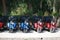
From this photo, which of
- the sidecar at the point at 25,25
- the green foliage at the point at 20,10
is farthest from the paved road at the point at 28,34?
the green foliage at the point at 20,10

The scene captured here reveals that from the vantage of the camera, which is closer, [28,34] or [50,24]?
[28,34]

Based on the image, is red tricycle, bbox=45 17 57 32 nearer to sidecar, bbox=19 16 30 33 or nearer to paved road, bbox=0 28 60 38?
paved road, bbox=0 28 60 38

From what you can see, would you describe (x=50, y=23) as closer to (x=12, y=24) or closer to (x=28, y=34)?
(x=28, y=34)

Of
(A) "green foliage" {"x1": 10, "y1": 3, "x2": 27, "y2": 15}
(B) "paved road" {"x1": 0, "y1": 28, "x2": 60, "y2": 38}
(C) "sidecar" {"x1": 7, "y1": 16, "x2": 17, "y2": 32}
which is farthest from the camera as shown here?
(A) "green foliage" {"x1": 10, "y1": 3, "x2": 27, "y2": 15}

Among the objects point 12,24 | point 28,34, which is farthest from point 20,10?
point 28,34

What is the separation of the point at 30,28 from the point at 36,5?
→ 53 cm

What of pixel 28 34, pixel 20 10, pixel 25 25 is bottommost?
pixel 28 34

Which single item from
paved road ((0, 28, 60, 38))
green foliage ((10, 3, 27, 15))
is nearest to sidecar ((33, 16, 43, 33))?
paved road ((0, 28, 60, 38))

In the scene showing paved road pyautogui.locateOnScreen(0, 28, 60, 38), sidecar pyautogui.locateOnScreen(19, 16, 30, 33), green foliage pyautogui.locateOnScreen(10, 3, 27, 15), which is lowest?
paved road pyautogui.locateOnScreen(0, 28, 60, 38)

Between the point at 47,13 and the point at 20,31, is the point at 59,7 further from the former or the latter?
the point at 20,31

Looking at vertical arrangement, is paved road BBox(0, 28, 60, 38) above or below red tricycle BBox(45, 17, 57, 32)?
below

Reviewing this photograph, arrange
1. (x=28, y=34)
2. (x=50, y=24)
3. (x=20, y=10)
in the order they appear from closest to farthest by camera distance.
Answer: (x=28, y=34) < (x=50, y=24) < (x=20, y=10)

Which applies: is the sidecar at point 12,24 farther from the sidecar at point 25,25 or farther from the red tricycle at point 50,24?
the red tricycle at point 50,24

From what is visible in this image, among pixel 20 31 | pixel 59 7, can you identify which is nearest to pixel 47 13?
pixel 59 7
